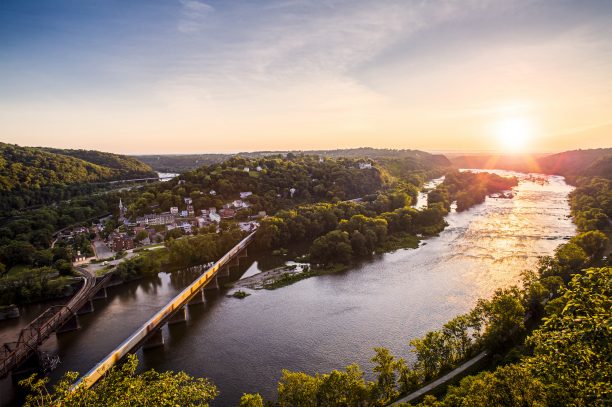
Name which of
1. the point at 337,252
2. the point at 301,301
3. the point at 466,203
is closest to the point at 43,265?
the point at 301,301

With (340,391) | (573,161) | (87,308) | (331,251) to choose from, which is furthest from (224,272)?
(573,161)

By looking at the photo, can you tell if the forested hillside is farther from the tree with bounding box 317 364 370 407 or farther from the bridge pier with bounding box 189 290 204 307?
the tree with bounding box 317 364 370 407

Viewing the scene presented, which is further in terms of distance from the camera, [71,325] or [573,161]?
[573,161]

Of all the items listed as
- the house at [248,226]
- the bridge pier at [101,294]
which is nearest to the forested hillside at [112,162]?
the house at [248,226]

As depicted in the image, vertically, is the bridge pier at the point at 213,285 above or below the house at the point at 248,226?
below

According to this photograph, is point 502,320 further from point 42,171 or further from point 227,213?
point 42,171

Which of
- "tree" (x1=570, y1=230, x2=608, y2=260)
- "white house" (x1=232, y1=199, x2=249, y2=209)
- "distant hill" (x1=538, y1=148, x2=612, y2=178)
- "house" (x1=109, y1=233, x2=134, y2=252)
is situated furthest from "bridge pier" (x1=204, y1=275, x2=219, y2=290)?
"distant hill" (x1=538, y1=148, x2=612, y2=178)

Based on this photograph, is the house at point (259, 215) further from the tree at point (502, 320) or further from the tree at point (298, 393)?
the tree at point (298, 393)
